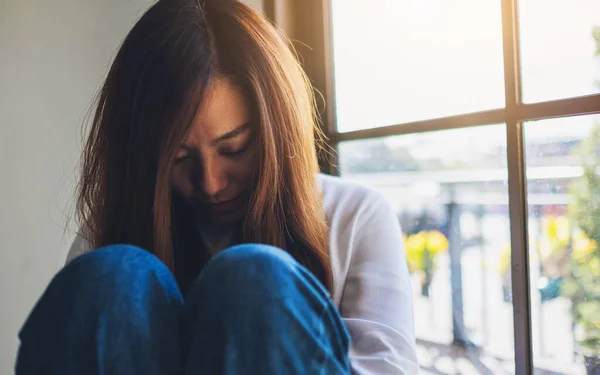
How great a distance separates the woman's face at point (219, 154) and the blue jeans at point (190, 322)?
0.25 metres

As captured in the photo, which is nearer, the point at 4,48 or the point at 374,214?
the point at 374,214

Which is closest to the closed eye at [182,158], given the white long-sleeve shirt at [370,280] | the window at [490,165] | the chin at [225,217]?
the chin at [225,217]

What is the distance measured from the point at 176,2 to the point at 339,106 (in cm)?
63

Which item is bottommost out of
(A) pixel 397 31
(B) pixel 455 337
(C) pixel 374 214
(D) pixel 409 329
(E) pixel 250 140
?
(B) pixel 455 337

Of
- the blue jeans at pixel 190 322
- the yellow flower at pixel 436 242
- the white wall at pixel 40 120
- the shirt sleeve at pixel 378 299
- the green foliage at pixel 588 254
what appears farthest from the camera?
the white wall at pixel 40 120

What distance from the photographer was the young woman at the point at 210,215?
0.46 metres

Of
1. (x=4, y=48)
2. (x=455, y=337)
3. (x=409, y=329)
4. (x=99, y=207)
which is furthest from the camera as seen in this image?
(x=4, y=48)

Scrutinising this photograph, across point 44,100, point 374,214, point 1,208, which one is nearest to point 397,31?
point 374,214

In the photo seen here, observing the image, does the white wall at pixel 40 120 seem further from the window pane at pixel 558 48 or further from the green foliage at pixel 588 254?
the green foliage at pixel 588 254

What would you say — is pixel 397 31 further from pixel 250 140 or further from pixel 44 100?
pixel 44 100

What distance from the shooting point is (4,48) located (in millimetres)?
1192

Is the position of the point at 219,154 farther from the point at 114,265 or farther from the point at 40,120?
the point at 40,120

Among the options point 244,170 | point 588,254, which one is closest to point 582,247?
point 588,254

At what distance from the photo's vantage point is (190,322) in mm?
472
